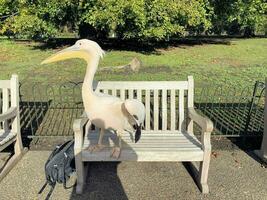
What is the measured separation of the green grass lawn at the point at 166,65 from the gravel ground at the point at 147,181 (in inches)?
264

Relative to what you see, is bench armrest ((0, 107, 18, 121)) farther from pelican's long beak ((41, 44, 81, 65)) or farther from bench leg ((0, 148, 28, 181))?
pelican's long beak ((41, 44, 81, 65))

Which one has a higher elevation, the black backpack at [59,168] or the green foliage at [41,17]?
the green foliage at [41,17]

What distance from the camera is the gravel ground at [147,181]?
14.6 feet

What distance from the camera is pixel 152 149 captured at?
4.48 meters

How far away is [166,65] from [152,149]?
11.5 m

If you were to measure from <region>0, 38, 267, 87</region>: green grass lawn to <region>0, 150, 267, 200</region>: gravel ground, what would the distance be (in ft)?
22.0

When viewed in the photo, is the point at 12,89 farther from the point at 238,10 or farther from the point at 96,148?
the point at 238,10

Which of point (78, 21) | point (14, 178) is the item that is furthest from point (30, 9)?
point (14, 178)

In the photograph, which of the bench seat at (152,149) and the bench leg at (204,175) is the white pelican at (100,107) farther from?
the bench leg at (204,175)

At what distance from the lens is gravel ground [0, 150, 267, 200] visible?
445 cm

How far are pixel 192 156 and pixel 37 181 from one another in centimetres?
198

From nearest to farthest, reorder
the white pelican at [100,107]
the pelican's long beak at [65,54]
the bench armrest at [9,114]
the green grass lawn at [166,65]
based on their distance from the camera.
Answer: the white pelican at [100,107]
the pelican's long beak at [65,54]
the bench armrest at [9,114]
the green grass lawn at [166,65]

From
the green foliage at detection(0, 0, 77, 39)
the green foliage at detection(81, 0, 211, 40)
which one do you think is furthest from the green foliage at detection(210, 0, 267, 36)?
the green foliage at detection(0, 0, 77, 39)

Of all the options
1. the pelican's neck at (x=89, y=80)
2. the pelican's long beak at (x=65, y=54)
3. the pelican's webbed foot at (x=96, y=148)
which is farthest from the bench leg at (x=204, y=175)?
the pelican's long beak at (x=65, y=54)
